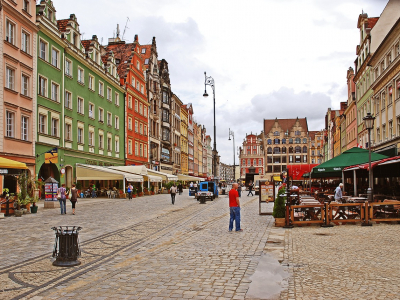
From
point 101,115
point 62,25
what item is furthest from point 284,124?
point 62,25

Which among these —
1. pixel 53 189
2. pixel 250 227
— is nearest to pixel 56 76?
pixel 53 189

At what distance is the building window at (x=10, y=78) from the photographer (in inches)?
1121

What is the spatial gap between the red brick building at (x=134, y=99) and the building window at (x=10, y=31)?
82.7ft

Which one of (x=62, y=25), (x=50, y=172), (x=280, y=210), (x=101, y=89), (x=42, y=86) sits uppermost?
(x=62, y=25)

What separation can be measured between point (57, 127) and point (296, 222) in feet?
87.2

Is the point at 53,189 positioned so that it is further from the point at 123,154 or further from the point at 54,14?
the point at 123,154

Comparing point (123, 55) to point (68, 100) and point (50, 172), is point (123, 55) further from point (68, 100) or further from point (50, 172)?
point (50, 172)

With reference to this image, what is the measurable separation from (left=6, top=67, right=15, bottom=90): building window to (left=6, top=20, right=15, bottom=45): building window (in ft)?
6.50

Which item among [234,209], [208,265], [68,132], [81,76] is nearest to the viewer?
[208,265]

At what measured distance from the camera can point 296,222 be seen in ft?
50.0

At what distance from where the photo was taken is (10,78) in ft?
95.4

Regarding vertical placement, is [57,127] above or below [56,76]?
below

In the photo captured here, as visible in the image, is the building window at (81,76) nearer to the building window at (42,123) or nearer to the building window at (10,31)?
the building window at (42,123)

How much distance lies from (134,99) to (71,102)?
19.9 meters
